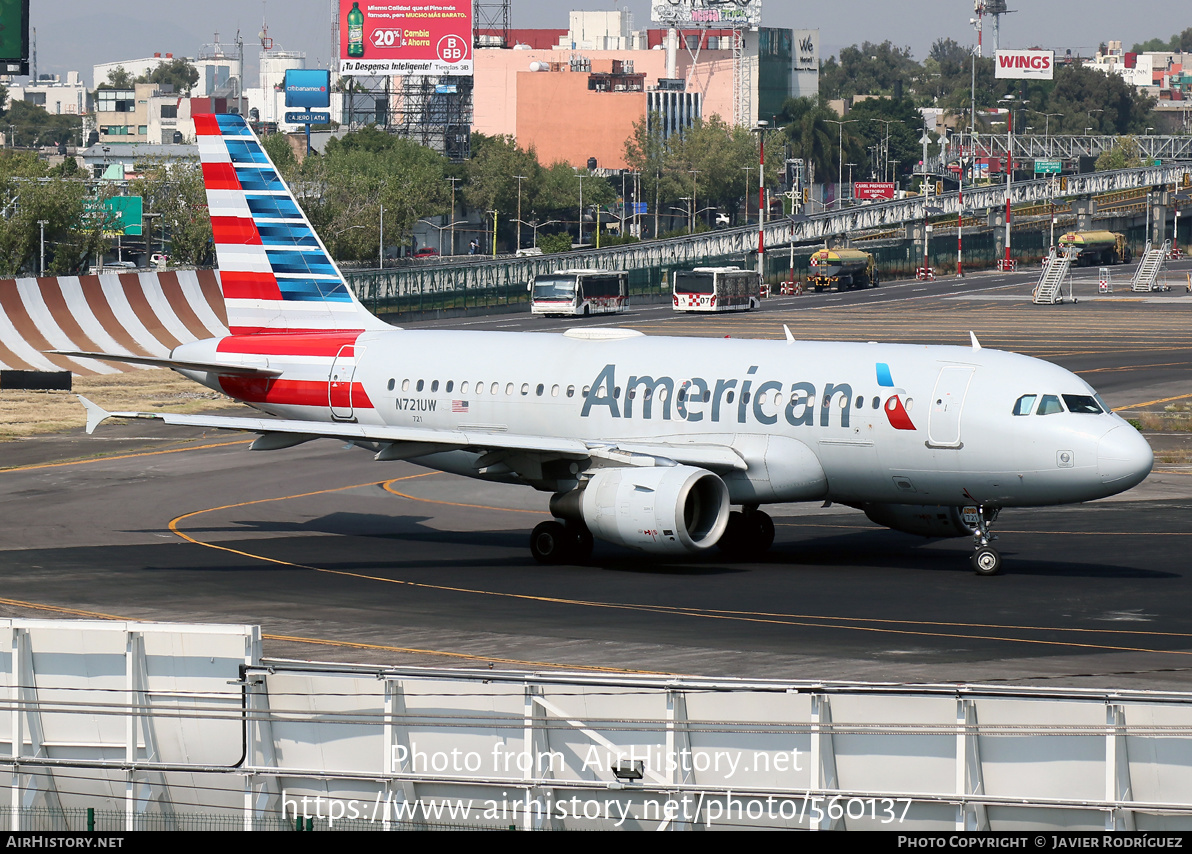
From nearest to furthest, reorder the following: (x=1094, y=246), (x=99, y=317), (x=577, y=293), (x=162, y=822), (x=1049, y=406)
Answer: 1. (x=162, y=822)
2. (x=1049, y=406)
3. (x=99, y=317)
4. (x=577, y=293)
5. (x=1094, y=246)

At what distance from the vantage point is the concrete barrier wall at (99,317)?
7838cm

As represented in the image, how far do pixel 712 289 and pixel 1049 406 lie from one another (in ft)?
303

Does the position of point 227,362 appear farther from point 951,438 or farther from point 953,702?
point 953,702

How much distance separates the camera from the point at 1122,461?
31.9 metres

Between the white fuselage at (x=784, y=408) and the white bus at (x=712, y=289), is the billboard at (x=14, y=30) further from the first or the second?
the white fuselage at (x=784, y=408)

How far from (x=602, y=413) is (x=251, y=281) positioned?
12471 millimetres

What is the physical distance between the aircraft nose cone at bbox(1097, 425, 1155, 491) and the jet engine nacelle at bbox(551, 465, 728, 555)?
26.7 feet

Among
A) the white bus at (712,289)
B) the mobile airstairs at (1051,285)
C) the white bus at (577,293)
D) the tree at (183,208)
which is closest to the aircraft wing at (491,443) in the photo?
the white bus at (577,293)

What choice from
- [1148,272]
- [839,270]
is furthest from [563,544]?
[1148,272]

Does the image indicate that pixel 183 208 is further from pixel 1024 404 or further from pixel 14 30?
pixel 1024 404

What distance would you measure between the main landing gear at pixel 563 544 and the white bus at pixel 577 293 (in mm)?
85428

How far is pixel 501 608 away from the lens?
104 feet

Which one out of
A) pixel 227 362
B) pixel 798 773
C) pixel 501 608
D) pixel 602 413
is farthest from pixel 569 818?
pixel 227 362

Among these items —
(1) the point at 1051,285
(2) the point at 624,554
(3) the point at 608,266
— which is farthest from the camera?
(3) the point at 608,266
